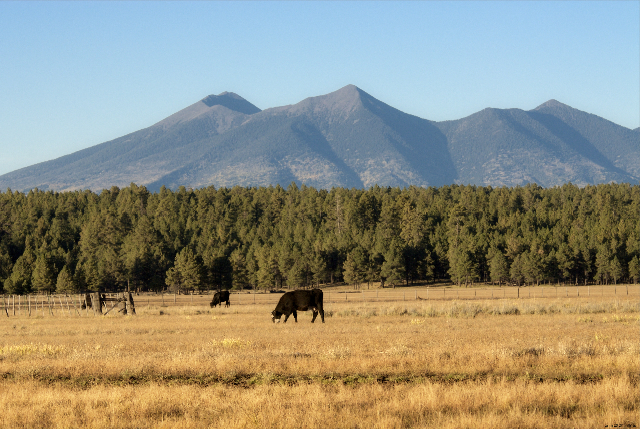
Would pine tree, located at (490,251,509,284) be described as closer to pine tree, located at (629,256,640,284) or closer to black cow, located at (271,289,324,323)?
pine tree, located at (629,256,640,284)

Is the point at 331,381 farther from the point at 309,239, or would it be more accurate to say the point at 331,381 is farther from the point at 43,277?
the point at 309,239

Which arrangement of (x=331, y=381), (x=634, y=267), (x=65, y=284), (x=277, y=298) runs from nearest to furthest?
(x=331, y=381)
(x=277, y=298)
(x=65, y=284)
(x=634, y=267)

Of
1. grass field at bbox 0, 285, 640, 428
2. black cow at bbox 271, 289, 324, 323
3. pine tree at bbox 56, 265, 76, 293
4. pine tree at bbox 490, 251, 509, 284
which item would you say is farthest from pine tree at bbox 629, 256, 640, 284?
grass field at bbox 0, 285, 640, 428

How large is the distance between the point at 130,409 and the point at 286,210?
16072 cm

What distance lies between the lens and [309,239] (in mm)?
143250

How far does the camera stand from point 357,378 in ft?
51.1

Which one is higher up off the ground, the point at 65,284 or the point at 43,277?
the point at 43,277

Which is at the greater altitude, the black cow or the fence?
the black cow

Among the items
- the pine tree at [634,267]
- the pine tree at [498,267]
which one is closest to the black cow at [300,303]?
the pine tree at [498,267]

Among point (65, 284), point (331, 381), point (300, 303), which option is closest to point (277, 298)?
point (65, 284)

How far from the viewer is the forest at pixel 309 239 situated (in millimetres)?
120375

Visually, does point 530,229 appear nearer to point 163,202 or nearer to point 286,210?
point 286,210

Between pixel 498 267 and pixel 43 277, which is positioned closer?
pixel 43 277

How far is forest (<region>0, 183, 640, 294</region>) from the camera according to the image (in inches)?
4739
